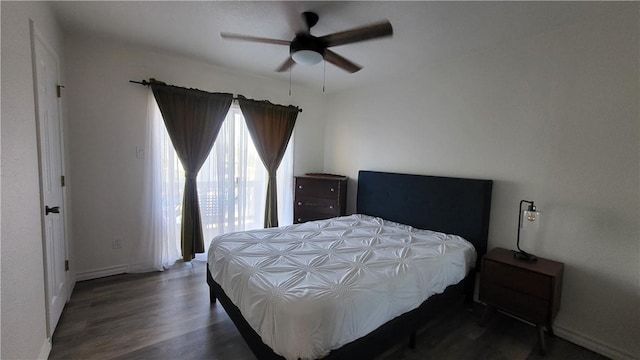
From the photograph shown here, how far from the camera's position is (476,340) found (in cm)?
210

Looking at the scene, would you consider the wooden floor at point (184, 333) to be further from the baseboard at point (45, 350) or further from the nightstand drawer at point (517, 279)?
the nightstand drawer at point (517, 279)

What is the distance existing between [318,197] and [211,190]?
152 centimetres

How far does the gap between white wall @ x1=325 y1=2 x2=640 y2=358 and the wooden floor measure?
19.6 inches

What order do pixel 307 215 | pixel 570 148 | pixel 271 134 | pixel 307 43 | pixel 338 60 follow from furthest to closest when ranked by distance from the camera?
pixel 307 215 → pixel 271 134 → pixel 338 60 → pixel 570 148 → pixel 307 43

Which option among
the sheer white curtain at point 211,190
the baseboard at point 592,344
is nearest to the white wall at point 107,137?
the sheer white curtain at point 211,190

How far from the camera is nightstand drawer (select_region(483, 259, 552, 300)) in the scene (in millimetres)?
1957

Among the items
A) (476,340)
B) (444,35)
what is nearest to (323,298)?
(476,340)

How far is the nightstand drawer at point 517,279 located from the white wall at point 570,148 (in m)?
0.42

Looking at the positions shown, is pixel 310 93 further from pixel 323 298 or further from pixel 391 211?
pixel 323 298

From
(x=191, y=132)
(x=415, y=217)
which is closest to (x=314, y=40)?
(x=191, y=132)

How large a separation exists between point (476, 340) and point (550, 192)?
1.40 metres

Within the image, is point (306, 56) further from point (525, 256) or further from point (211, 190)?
point (525, 256)

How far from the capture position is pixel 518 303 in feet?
6.84

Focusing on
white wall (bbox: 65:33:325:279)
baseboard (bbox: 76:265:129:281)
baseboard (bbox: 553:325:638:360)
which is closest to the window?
white wall (bbox: 65:33:325:279)
